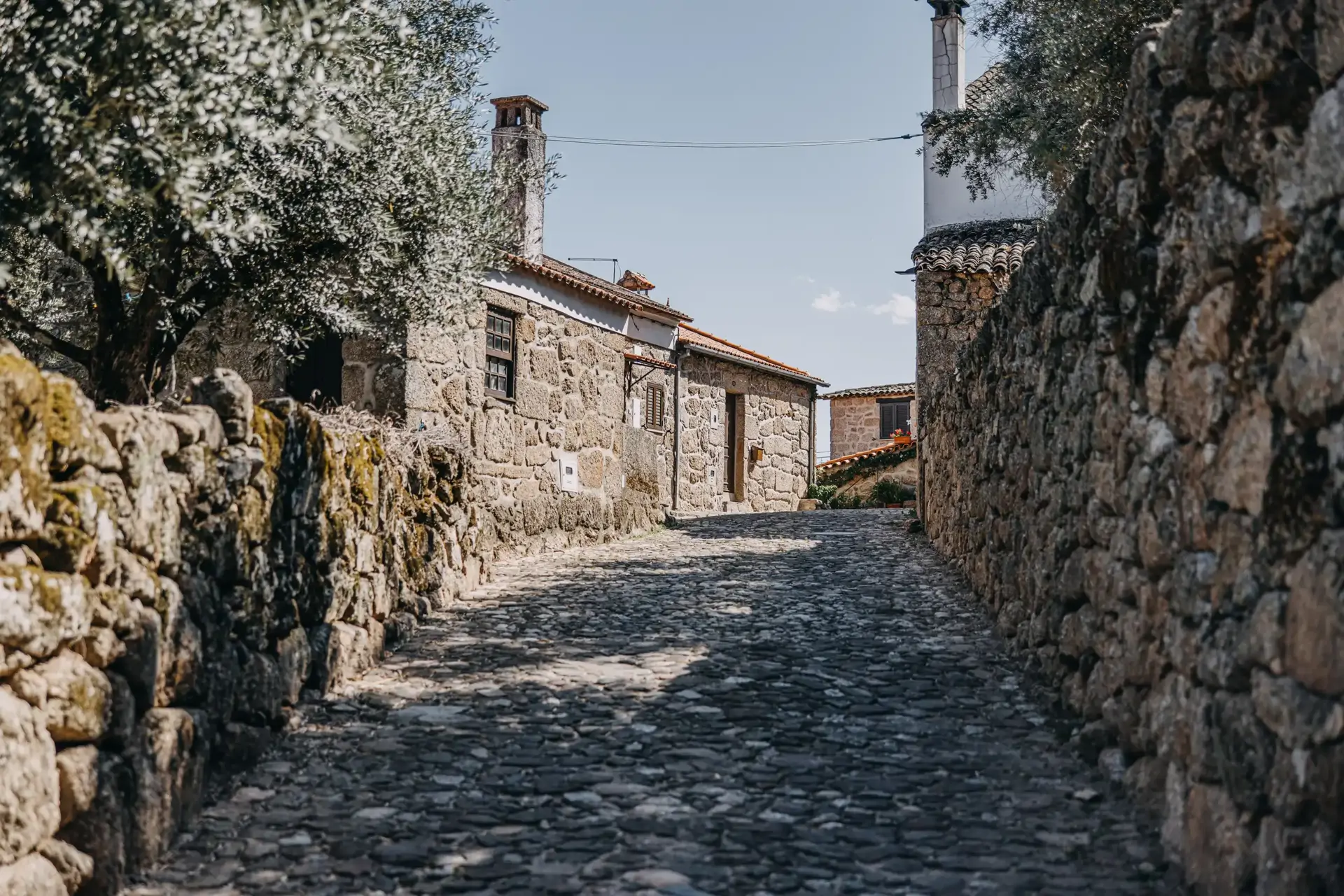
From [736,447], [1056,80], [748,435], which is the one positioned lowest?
[736,447]

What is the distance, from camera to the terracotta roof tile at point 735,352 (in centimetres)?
2044

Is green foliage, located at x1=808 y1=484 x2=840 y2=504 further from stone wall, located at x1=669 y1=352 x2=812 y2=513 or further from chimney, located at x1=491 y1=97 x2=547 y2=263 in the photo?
chimney, located at x1=491 y1=97 x2=547 y2=263

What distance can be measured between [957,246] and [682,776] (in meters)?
14.0

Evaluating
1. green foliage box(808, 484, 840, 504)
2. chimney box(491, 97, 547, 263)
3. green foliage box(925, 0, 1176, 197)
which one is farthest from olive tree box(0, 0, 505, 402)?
green foliage box(808, 484, 840, 504)

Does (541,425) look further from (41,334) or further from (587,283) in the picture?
(41,334)

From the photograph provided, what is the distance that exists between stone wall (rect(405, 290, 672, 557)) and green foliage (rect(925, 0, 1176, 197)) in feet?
16.4

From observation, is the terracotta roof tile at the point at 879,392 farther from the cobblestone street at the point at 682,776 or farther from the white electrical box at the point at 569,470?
the cobblestone street at the point at 682,776

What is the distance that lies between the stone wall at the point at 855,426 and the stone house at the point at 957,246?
10.9 metres

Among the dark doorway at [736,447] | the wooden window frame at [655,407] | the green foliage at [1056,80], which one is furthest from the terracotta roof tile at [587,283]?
the green foliage at [1056,80]

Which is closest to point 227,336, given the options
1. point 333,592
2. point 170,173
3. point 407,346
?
point 407,346

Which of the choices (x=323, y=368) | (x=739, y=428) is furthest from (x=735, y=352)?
(x=323, y=368)

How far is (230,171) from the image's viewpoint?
22.6 ft

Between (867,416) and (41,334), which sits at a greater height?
(867,416)

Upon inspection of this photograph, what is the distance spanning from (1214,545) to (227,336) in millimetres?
9705
